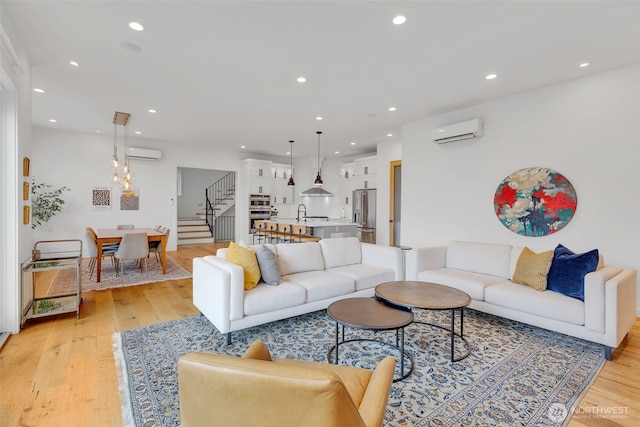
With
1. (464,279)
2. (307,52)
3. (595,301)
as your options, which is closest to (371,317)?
(464,279)

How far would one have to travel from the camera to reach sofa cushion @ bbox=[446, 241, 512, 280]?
147 inches

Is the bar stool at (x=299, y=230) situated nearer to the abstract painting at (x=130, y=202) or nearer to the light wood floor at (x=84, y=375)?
the light wood floor at (x=84, y=375)

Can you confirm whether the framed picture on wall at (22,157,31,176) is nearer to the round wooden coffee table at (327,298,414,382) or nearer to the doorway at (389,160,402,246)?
the round wooden coffee table at (327,298,414,382)

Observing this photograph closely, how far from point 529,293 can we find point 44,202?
8843mm

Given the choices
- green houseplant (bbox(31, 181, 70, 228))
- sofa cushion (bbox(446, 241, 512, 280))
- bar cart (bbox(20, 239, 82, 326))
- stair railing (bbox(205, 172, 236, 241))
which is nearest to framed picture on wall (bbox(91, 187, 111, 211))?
green houseplant (bbox(31, 181, 70, 228))

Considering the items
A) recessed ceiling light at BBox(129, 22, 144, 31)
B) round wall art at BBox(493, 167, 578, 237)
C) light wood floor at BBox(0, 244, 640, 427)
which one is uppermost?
recessed ceiling light at BBox(129, 22, 144, 31)

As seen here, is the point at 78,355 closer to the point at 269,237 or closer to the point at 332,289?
the point at 332,289

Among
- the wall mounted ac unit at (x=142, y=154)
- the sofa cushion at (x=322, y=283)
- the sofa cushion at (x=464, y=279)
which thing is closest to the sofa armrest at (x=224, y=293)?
the sofa cushion at (x=322, y=283)

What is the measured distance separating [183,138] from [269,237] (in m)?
3.31

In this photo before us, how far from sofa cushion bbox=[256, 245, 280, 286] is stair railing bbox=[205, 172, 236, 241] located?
7.83m

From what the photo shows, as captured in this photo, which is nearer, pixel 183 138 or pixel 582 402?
pixel 582 402

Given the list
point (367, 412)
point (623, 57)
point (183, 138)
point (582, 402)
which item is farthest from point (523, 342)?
point (183, 138)

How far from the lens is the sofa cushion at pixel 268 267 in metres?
3.22

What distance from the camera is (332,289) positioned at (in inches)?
133
